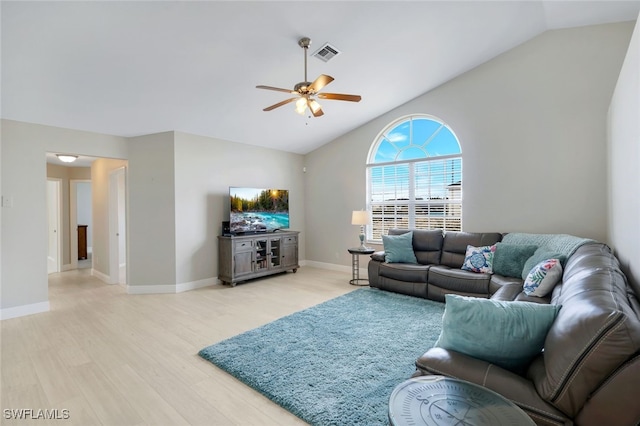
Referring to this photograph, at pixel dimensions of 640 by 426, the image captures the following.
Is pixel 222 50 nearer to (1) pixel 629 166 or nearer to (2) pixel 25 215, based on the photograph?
(2) pixel 25 215

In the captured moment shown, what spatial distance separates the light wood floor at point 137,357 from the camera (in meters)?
2.00

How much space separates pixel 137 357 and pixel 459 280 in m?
3.72

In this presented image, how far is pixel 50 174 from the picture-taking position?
6359 mm

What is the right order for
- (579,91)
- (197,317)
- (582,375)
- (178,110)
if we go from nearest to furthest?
(582,375) < (197,317) < (579,91) < (178,110)

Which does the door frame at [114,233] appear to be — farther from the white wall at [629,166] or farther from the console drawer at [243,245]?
the white wall at [629,166]

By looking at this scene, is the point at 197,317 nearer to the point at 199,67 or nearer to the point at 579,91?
the point at 199,67

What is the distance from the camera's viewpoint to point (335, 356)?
2.66 metres

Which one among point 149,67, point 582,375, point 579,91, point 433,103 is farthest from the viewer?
point 433,103

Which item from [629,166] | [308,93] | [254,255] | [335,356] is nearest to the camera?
[629,166]

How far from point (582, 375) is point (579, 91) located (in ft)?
14.2

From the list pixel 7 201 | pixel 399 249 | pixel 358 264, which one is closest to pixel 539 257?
pixel 399 249

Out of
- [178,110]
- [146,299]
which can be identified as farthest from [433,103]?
[146,299]

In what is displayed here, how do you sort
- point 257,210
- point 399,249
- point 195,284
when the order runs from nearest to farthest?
point 399,249
point 195,284
point 257,210

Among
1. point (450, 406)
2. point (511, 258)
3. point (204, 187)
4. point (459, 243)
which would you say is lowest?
point (450, 406)
